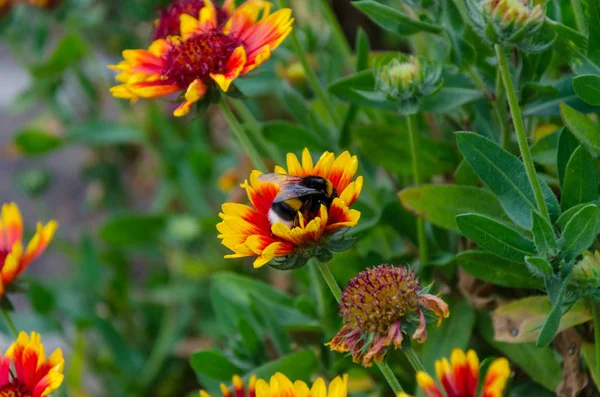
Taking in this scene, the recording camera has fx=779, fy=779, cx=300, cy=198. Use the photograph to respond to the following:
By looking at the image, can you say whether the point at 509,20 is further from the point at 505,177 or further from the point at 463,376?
the point at 463,376

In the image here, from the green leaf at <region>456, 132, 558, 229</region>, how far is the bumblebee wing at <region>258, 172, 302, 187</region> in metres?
0.13

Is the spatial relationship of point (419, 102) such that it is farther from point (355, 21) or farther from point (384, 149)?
point (355, 21)

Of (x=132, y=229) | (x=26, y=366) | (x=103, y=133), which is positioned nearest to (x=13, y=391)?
(x=26, y=366)

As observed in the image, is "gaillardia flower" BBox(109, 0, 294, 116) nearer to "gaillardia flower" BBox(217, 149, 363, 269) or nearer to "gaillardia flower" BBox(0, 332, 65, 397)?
"gaillardia flower" BBox(217, 149, 363, 269)

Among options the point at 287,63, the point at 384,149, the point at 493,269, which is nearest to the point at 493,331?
A: the point at 493,269

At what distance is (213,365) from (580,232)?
0.36 m

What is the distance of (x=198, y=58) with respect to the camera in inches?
25.7

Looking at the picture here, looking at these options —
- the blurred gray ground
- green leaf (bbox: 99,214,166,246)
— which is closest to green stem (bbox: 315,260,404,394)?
green leaf (bbox: 99,214,166,246)

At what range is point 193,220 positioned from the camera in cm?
129

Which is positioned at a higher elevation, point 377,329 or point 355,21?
point 377,329

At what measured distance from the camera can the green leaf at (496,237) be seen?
1.84 feet

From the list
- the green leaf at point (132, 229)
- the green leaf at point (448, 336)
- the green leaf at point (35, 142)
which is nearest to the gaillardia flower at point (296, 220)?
the green leaf at point (448, 336)

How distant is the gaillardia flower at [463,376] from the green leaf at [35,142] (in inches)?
44.8

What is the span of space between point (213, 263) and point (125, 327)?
20 cm
